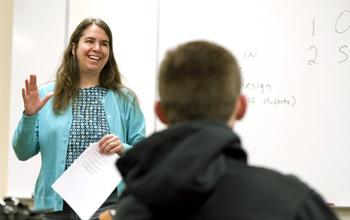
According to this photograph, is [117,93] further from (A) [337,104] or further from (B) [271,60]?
(A) [337,104]

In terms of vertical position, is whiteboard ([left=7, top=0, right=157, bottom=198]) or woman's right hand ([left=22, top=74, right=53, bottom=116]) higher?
whiteboard ([left=7, top=0, right=157, bottom=198])

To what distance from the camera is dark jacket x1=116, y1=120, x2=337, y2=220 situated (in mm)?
604

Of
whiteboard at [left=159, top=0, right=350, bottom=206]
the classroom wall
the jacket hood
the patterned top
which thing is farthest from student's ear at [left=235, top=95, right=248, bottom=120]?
the classroom wall

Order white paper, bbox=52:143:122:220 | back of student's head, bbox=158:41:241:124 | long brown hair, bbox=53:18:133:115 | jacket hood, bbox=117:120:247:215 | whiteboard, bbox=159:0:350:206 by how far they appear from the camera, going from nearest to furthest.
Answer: jacket hood, bbox=117:120:247:215, back of student's head, bbox=158:41:241:124, white paper, bbox=52:143:122:220, long brown hair, bbox=53:18:133:115, whiteboard, bbox=159:0:350:206

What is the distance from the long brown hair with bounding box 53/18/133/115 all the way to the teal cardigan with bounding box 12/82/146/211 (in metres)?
0.04

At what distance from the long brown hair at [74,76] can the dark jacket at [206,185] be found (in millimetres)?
1221

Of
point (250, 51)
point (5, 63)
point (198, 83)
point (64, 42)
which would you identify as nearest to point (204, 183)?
point (198, 83)

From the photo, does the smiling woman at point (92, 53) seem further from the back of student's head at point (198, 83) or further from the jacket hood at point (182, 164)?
the jacket hood at point (182, 164)

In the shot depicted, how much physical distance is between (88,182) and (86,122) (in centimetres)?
32

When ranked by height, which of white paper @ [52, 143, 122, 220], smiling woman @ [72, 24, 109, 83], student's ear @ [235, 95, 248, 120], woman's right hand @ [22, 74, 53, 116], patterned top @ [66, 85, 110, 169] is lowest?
white paper @ [52, 143, 122, 220]

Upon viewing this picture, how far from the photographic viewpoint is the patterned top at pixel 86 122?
1.67 meters

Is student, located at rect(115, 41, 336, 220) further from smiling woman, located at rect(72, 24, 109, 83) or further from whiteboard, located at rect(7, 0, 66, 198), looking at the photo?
whiteboard, located at rect(7, 0, 66, 198)

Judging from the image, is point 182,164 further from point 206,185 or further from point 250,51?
point 250,51

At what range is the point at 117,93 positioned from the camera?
6.08ft
